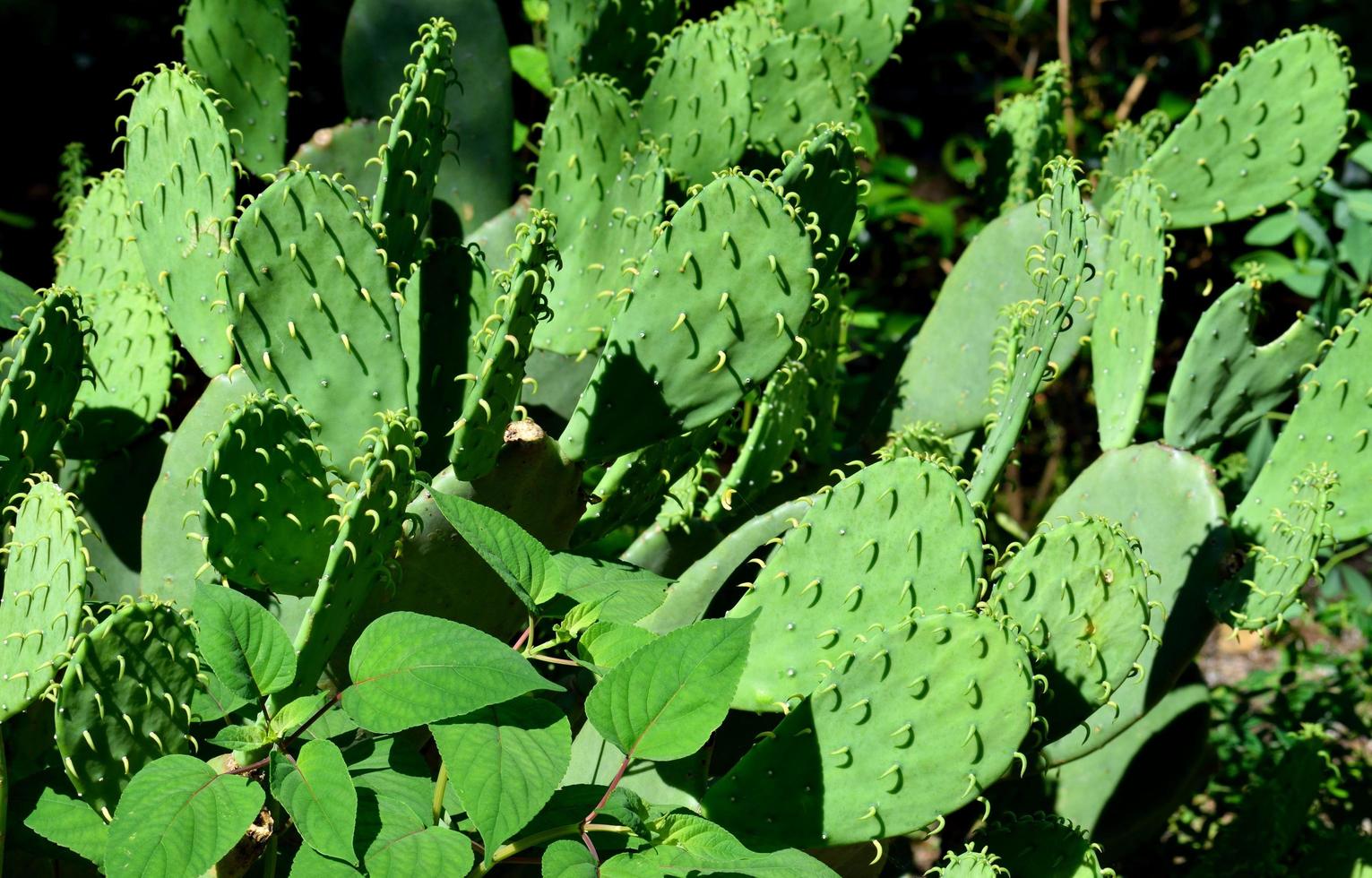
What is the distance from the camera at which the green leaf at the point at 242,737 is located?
0.95 metres

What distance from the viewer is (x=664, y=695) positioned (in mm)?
922

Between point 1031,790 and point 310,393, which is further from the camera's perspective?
point 1031,790

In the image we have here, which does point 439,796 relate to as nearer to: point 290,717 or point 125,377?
point 290,717

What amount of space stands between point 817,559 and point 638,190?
0.53 meters

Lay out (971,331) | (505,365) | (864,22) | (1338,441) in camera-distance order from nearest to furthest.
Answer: (505,365)
(1338,441)
(971,331)
(864,22)

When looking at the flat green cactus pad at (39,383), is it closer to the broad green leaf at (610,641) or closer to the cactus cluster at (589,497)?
the cactus cluster at (589,497)

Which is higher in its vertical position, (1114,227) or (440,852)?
(1114,227)

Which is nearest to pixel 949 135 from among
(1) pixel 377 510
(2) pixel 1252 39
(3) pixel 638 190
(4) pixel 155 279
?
(2) pixel 1252 39

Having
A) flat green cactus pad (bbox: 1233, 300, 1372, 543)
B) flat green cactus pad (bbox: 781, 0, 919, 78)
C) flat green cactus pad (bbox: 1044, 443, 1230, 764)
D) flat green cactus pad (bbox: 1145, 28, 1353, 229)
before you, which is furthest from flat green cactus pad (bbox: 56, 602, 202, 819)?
flat green cactus pad (bbox: 1145, 28, 1353, 229)

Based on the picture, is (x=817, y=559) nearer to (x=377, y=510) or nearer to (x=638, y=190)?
(x=377, y=510)

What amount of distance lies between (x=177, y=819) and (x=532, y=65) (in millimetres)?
1576

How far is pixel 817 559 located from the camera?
1156 millimetres

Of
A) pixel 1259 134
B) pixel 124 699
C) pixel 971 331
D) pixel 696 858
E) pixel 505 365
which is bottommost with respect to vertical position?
pixel 696 858

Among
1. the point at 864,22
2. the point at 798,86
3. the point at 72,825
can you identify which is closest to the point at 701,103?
the point at 798,86
